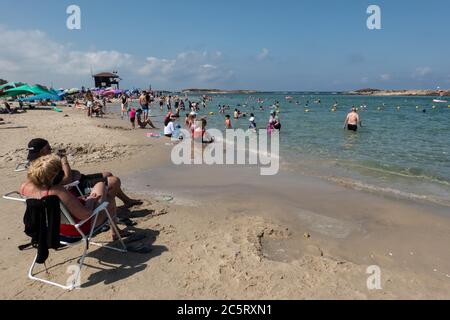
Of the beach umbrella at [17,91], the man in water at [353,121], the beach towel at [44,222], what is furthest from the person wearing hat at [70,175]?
the beach umbrella at [17,91]

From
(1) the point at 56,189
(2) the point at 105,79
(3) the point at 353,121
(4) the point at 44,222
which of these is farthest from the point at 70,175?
(2) the point at 105,79

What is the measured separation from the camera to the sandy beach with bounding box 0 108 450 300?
3.37 metres

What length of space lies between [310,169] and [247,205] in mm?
3635

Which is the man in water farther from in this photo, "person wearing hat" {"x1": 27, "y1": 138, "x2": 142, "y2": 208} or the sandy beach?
"person wearing hat" {"x1": 27, "y1": 138, "x2": 142, "y2": 208}

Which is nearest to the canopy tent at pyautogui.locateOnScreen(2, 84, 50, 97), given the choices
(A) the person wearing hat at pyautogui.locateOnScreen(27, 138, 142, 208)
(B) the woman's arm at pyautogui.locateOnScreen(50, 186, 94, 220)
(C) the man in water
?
(C) the man in water

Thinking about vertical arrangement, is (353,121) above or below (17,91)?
below

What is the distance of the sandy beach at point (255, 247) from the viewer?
3367mm

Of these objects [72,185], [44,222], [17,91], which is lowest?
[44,222]

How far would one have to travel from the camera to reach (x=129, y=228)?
4797mm

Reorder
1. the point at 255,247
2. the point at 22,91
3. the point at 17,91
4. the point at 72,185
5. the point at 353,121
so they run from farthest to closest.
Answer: the point at 22,91 < the point at 17,91 < the point at 353,121 < the point at 72,185 < the point at 255,247

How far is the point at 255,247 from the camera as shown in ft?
13.8

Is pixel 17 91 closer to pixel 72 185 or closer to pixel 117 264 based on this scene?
pixel 72 185
